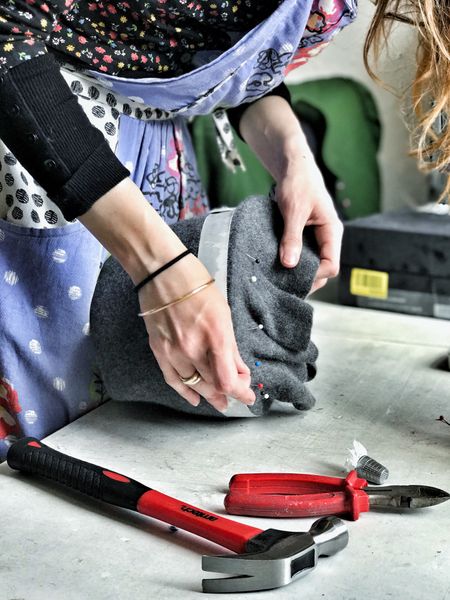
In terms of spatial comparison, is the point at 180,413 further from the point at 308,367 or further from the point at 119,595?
the point at 119,595

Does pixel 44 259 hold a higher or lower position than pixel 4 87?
lower

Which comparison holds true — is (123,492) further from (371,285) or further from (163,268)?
(371,285)

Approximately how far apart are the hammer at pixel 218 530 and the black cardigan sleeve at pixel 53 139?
7.9 inches

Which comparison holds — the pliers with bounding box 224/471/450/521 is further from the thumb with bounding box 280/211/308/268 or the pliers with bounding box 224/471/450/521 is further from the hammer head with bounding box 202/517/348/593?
the thumb with bounding box 280/211/308/268

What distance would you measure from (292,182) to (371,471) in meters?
0.31

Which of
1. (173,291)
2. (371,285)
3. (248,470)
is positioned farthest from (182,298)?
(371,285)

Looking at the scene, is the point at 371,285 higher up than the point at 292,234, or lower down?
lower down

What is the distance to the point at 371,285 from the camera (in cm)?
129

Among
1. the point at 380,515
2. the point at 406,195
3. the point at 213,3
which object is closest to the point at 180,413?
the point at 380,515

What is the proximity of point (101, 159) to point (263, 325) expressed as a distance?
0.21m

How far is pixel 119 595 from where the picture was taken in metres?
0.53

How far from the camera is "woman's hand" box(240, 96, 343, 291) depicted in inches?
31.7

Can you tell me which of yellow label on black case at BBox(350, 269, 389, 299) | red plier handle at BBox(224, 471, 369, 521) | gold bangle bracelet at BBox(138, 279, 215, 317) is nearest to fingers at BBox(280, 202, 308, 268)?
gold bangle bracelet at BBox(138, 279, 215, 317)

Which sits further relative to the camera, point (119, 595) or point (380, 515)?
point (380, 515)
